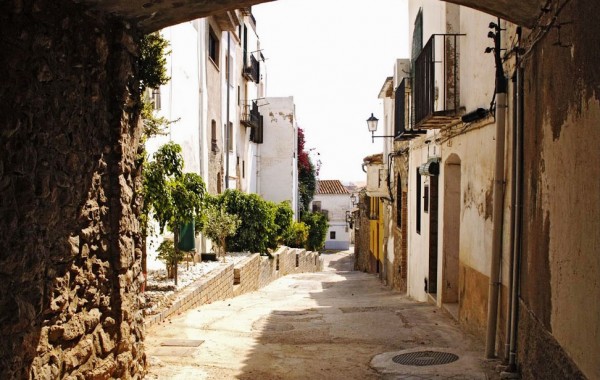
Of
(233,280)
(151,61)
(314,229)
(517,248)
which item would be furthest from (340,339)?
(314,229)

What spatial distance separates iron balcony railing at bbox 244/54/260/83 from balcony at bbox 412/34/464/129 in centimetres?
1841

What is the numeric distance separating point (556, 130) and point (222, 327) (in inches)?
223

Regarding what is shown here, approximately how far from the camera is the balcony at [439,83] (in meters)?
9.23

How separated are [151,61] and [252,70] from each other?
2387 centimetres

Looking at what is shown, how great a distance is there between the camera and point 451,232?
10516 mm

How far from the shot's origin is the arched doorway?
10.4 m

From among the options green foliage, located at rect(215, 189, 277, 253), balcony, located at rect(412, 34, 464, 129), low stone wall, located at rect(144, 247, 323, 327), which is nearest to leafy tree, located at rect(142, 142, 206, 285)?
low stone wall, located at rect(144, 247, 323, 327)

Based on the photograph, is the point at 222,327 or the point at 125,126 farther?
the point at 222,327

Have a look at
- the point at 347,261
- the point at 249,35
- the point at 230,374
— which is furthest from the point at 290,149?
the point at 230,374

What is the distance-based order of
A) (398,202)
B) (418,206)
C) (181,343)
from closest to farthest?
(181,343) → (418,206) → (398,202)

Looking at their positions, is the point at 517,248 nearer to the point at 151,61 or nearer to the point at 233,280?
the point at 151,61

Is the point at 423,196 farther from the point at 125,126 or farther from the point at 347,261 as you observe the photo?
the point at 347,261

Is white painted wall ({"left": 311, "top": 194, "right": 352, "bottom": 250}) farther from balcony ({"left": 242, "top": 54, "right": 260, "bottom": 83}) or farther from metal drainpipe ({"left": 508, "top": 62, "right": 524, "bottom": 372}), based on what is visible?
metal drainpipe ({"left": 508, "top": 62, "right": 524, "bottom": 372})

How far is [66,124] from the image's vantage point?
4.25 meters
